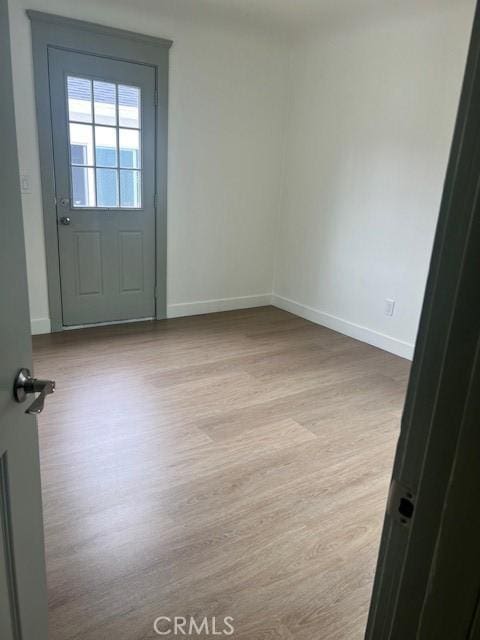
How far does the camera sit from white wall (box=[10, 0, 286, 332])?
3568 millimetres

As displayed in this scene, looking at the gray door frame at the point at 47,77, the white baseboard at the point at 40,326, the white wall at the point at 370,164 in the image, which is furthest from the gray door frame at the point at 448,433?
the white baseboard at the point at 40,326

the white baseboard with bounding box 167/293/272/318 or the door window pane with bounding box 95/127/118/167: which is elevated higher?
the door window pane with bounding box 95/127/118/167

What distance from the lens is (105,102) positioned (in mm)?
3695

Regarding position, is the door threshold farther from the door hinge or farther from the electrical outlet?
the door hinge

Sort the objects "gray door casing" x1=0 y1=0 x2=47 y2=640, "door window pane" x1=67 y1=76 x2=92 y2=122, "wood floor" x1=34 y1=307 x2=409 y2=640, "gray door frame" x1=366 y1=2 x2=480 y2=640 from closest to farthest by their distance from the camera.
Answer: "gray door frame" x1=366 y1=2 x2=480 y2=640 → "gray door casing" x1=0 y1=0 x2=47 y2=640 → "wood floor" x1=34 y1=307 x2=409 y2=640 → "door window pane" x1=67 y1=76 x2=92 y2=122

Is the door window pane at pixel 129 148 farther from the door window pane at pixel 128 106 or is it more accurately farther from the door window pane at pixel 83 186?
the door window pane at pixel 83 186

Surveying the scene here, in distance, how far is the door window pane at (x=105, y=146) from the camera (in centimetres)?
372

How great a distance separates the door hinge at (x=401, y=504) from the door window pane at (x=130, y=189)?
3794 millimetres

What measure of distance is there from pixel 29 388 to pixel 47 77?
3.35 metres

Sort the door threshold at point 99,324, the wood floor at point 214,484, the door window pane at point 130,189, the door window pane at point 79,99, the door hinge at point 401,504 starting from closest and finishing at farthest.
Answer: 1. the door hinge at point 401,504
2. the wood floor at point 214,484
3. the door window pane at point 79,99
4. the door window pane at point 130,189
5. the door threshold at point 99,324

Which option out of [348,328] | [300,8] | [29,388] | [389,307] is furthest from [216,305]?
[29,388]

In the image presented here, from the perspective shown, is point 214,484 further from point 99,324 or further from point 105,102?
point 105,102

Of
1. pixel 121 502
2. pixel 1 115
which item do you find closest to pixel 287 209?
pixel 121 502

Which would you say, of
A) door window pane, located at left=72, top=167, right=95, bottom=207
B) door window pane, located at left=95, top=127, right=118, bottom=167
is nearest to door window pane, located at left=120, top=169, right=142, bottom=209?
door window pane, located at left=95, top=127, right=118, bottom=167
